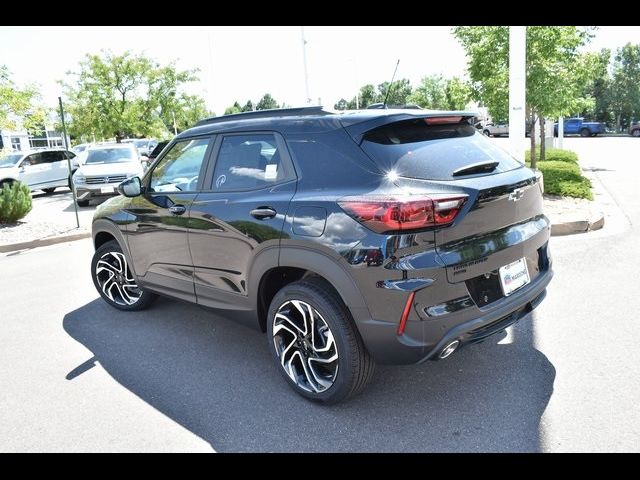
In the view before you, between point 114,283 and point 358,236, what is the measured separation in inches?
132

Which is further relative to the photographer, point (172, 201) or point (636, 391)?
point (172, 201)

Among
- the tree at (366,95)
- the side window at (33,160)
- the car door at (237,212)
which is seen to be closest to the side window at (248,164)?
the car door at (237,212)

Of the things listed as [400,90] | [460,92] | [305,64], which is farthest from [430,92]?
→ [460,92]

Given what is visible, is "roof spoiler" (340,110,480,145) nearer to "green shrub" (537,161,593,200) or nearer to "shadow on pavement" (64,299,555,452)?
"shadow on pavement" (64,299,555,452)

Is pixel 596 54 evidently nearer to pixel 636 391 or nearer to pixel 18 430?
pixel 636 391

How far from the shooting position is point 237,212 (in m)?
3.40

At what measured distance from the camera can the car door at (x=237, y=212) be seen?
10.5ft

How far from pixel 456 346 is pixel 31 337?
149 inches

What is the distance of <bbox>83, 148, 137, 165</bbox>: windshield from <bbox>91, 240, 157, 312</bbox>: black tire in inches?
405

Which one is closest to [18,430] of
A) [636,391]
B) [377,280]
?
[377,280]

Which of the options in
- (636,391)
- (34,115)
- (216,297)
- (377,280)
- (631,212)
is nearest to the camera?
(377,280)

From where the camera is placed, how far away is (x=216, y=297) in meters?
3.74

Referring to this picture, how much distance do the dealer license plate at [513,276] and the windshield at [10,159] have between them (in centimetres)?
1813

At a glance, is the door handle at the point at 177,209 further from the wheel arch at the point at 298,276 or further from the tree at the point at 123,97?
the tree at the point at 123,97
